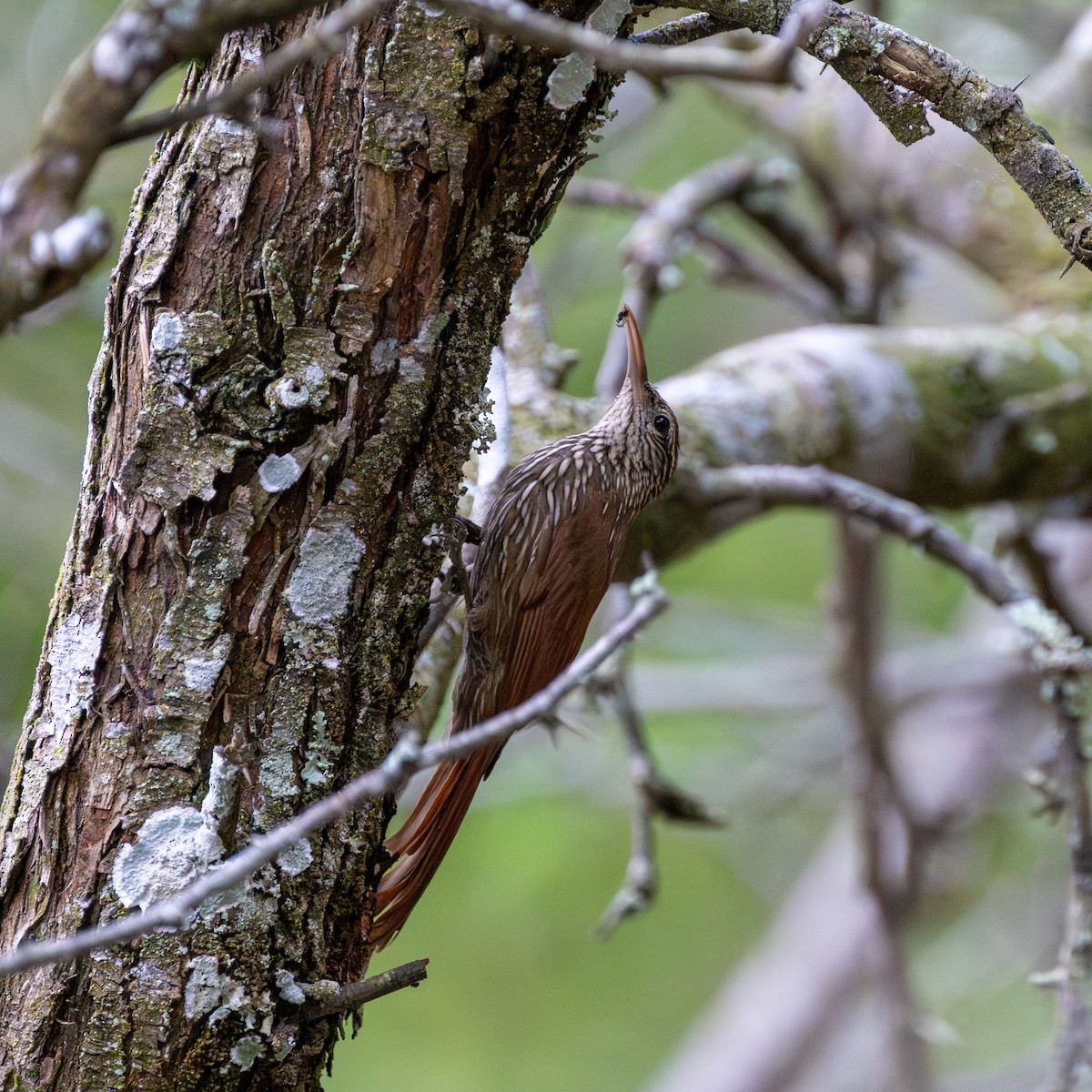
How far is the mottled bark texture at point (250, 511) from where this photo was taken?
1253mm

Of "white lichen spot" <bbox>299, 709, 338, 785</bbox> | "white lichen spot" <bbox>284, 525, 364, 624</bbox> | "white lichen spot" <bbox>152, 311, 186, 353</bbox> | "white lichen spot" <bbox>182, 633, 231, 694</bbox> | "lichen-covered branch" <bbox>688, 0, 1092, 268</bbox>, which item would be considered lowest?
"white lichen spot" <bbox>299, 709, 338, 785</bbox>

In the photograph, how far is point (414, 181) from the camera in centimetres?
126

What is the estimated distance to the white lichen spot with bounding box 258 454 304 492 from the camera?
1.30m

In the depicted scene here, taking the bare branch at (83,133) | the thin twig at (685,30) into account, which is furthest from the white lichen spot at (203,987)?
the thin twig at (685,30)

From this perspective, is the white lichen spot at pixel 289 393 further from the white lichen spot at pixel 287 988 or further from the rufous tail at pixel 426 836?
the rufous tail at pixel 426 836

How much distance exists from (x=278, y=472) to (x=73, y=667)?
0.34 metres

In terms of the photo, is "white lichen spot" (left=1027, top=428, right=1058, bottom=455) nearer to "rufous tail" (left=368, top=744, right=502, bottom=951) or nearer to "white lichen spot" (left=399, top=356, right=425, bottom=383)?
"rufous tail" (left=368, top=744, right=502, bottom=951)

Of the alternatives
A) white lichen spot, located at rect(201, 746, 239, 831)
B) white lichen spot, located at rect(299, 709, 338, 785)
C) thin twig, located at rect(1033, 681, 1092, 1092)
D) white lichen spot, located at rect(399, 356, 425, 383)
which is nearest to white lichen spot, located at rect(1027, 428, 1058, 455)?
thin twig, located at rect(1033, 681, 1092, 1092)

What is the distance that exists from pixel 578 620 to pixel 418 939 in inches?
159

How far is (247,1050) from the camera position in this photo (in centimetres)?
133

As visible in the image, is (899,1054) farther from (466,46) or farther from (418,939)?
(466,46)

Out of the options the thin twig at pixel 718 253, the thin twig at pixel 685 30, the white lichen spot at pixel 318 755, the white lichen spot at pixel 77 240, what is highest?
the thin twig at pixel 718 253

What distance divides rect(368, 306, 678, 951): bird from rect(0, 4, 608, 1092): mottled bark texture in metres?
1.00

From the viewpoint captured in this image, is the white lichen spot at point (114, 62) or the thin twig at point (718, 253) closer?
the white lichen spot at point (114, 62)
